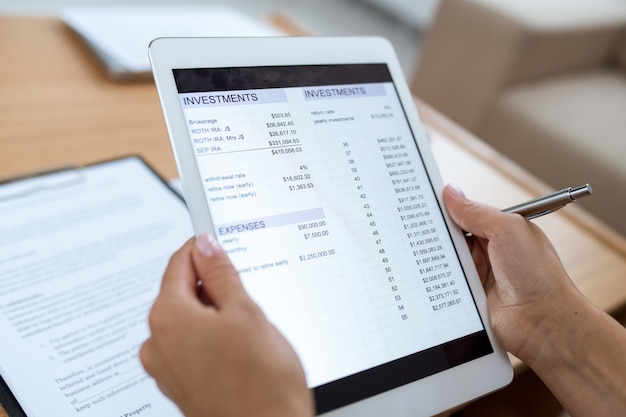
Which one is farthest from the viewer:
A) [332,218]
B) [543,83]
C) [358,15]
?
[358,15]

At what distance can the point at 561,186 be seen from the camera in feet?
4.74

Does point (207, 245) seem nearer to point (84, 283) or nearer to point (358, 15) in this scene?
point (84, 283)

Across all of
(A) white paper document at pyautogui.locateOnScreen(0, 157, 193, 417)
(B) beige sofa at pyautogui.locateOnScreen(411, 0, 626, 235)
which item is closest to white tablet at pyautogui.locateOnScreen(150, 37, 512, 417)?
(A) white paper document at pyautogui.locateOnScreen(0, 157, 193, 417)

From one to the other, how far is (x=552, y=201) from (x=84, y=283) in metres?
0.49

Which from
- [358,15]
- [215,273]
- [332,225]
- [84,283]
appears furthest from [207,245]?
[358,15]

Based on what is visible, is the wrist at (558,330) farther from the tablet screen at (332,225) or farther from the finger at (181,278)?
the finger at (181,278)

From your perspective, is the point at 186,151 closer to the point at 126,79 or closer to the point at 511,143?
the point at 126,79

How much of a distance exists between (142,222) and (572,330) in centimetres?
50

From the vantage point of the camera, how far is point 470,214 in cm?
55

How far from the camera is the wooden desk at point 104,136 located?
786mm

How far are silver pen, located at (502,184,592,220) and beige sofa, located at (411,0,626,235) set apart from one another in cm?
92

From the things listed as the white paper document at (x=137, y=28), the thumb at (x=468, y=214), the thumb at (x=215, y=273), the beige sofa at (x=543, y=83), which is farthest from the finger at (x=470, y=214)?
the beige sofa at (x=543, y=83)

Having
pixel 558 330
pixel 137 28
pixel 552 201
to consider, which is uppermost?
pixel 137 28

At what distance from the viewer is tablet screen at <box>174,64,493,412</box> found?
442mm
